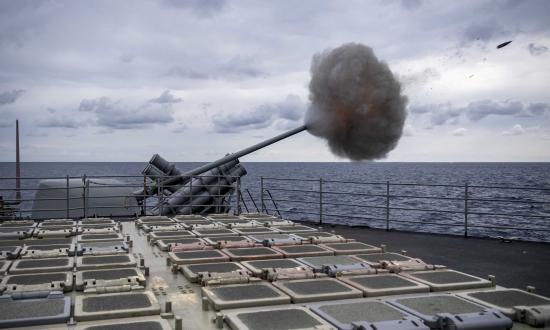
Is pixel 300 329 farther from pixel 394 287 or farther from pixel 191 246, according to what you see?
pixel 191 246

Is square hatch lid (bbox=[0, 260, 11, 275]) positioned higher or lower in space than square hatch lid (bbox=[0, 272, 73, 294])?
lower

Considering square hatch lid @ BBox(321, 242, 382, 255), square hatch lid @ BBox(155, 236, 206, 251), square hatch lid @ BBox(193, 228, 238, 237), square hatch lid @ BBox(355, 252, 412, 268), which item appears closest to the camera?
square hatch lid @ BBox(355, 252, 412, 268)

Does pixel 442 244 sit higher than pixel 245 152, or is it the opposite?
pixel 245 152

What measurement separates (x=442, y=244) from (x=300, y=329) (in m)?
5.91

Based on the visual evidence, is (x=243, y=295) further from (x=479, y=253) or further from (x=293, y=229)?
(x=479, y=253)

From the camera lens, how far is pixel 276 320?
359cm

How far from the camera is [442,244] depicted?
8727mm

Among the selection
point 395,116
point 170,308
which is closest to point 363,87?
point 395,116

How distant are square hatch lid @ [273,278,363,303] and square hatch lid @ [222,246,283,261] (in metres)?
1.19

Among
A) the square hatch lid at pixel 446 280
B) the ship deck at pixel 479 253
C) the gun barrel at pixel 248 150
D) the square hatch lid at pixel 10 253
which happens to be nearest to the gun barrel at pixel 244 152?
the gun barrel at pixel 248 150

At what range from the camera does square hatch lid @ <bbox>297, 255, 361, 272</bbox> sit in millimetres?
5426

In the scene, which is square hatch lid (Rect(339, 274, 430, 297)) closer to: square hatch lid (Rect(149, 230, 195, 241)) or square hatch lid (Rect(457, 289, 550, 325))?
square hatch lid (Rect(457, 289, 550, 325))

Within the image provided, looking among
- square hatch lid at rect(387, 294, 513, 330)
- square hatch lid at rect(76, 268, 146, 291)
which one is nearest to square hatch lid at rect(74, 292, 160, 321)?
square hatch lid at rect(76, 268, 146, 291)

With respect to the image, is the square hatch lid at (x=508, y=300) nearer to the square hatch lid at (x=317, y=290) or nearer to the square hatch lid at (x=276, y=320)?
the square hatch lid at (x=317, y=290)
